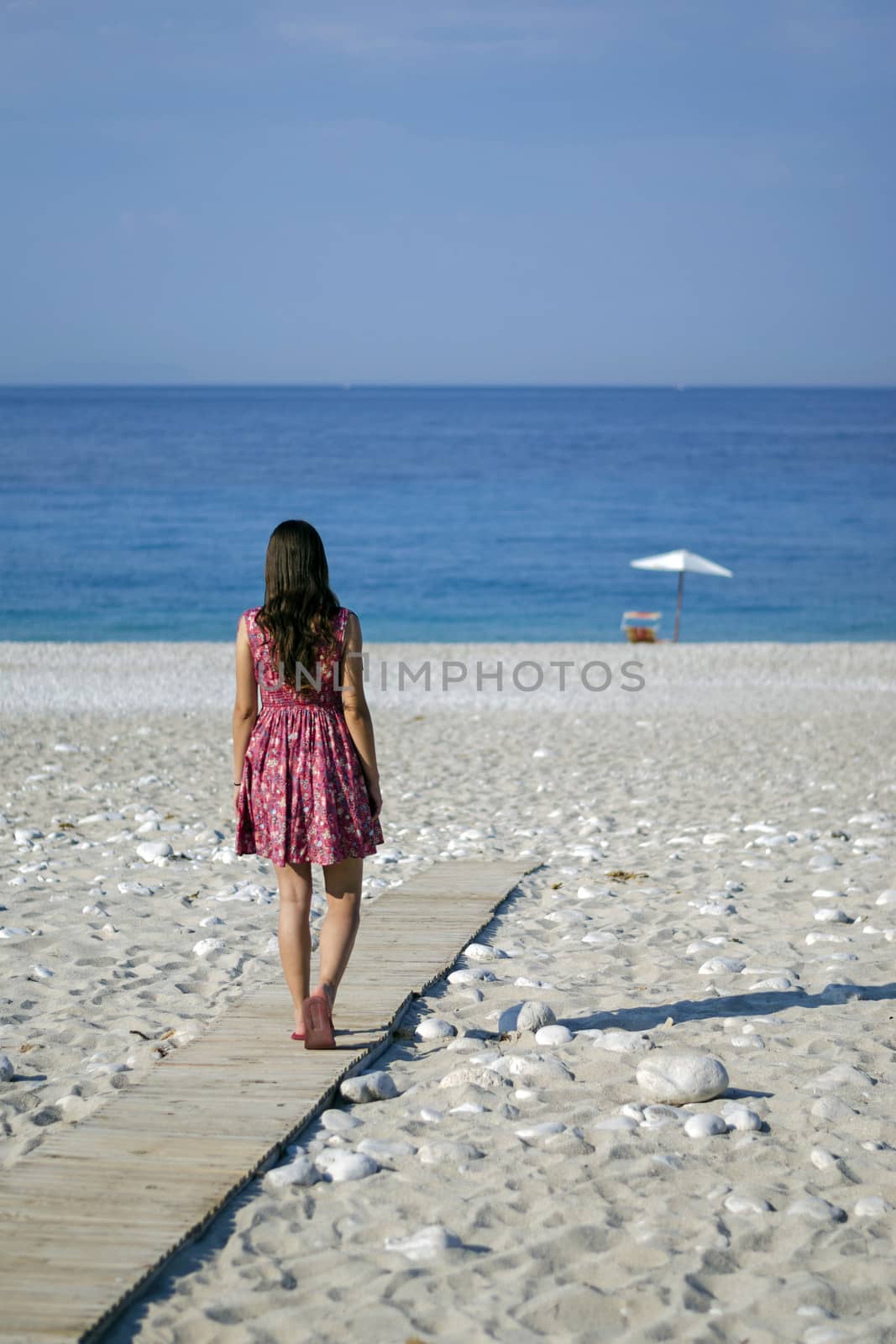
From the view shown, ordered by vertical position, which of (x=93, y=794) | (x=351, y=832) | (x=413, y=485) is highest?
(x=413, y=485)

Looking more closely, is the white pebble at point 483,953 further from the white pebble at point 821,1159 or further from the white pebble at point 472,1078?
the white pebble at point 821,1159

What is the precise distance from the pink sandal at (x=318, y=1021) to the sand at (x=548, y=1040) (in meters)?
0.25

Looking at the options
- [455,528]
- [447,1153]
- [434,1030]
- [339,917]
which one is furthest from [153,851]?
[455,528]

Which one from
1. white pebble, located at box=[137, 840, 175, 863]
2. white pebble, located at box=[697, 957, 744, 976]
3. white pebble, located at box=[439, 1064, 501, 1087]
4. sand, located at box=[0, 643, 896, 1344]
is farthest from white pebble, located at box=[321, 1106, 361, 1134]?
white pebble, located at box=[137, 840, 175, 863]

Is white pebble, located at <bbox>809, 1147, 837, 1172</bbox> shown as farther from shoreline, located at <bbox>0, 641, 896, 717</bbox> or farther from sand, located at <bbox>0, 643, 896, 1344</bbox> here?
shoreline, located at <bbox>0, 641, 896, 717</bbox>

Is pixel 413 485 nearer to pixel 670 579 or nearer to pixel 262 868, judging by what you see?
pixel 670 579

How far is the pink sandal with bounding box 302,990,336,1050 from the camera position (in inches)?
171

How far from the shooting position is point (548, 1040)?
4641mm

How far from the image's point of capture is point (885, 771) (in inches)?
446

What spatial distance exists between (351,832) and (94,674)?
15.2 meters

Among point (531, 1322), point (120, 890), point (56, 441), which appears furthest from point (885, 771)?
point (56, 441)

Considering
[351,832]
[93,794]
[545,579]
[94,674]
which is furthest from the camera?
[545,579]

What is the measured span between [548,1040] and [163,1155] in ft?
5.06

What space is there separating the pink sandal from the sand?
0.25 meters
